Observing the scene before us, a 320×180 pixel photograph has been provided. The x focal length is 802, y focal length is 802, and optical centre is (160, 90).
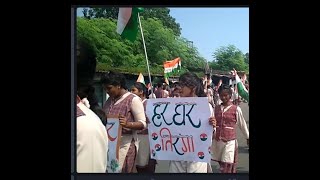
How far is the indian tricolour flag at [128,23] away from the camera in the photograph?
8672mm

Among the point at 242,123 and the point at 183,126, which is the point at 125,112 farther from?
the point at 242,123

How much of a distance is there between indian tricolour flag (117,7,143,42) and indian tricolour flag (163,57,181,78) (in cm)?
46

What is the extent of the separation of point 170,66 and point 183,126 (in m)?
0.68

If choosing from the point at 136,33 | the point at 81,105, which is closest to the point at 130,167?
the point at 81,105

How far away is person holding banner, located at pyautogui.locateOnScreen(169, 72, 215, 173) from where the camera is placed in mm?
8719

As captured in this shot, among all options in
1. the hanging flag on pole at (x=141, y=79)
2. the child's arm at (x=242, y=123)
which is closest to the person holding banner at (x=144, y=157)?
the hanging flag on pole at (x=141, y=79)

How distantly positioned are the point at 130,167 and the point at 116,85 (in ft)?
3.01

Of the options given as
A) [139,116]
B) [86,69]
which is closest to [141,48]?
[86,69]

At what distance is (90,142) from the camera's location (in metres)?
8.22

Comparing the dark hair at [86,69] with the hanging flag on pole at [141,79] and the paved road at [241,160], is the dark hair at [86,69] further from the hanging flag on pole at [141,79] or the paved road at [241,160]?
the paved road at [241,160]

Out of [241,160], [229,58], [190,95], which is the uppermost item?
[229,58]

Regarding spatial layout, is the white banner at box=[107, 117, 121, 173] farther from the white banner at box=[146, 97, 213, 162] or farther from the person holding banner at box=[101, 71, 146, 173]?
the white banner at box=[146, 97, 213, 162]

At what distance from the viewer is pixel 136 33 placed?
8.75m

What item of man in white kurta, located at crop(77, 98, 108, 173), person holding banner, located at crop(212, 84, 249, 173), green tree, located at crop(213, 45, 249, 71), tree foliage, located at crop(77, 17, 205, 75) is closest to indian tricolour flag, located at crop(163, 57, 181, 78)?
tree foliage, located at crop(77, 17, 205, 75)
